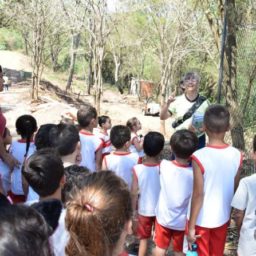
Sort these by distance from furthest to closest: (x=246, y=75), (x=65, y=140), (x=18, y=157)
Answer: (x=246, y=75)
(x=18, y=157)
(x=65, y=140)

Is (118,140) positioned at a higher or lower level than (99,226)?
lower

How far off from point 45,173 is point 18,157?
1437mm

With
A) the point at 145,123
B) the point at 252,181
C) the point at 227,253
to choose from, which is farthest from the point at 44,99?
the point at 252,181

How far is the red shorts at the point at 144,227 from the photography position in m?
3.85

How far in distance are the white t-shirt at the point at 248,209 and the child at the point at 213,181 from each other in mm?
227

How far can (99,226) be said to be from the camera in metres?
1.62

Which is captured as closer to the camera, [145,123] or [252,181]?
[252,181]

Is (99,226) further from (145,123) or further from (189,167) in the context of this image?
(145,123)

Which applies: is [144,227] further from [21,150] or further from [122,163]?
[21,150]

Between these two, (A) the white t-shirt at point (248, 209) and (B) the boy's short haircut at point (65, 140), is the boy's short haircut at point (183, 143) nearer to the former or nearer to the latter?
(A) the white t-shirt at point (248, 209)

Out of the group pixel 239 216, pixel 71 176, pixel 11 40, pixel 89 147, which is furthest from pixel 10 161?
pixel 11 40

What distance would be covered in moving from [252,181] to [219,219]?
482 millimetres

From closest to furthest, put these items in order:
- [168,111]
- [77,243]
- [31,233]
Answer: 1. [31,233]
2. [77,243]
3. [168,111]

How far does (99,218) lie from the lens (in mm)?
1631
